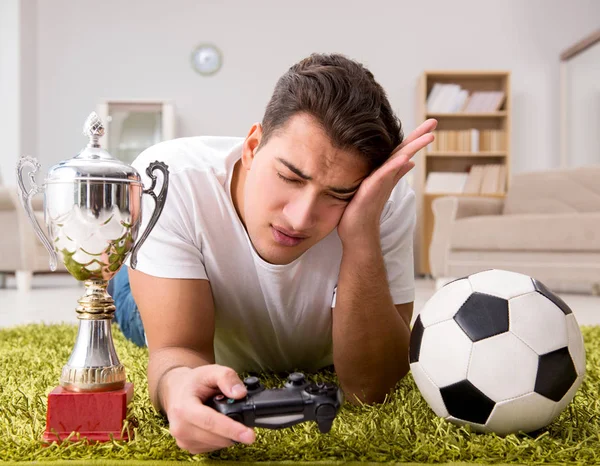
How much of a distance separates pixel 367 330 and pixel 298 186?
1.02 ft

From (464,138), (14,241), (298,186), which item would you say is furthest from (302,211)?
(464,138)

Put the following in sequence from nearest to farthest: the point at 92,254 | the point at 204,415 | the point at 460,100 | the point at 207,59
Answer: the point at 204,415
the point at 92,254
the point at 460,100
the point at 207,59

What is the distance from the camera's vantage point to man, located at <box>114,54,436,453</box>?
38.9 inches

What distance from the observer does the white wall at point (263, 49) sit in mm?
5871

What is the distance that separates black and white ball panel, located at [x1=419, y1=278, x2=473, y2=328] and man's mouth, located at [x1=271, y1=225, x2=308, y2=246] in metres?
0.24

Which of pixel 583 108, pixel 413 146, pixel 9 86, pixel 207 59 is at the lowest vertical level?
pixel 413 146

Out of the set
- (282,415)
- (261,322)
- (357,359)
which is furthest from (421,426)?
(261,322)

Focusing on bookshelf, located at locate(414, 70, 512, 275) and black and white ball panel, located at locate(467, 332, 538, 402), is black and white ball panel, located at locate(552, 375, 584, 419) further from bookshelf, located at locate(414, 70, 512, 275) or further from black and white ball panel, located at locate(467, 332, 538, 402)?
bookshelf, located at locate(414, 70, 512, 275)

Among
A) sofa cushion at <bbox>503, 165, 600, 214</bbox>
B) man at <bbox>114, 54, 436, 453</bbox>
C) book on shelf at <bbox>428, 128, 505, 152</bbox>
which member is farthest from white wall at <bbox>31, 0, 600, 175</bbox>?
man at <bbox>114, 54, 436, 453</bbox>

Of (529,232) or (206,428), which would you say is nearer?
(206,428)

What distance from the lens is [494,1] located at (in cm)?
595

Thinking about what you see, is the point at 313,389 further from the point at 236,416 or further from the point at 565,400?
the point at 565,400

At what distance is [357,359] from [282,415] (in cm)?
40

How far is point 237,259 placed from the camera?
119 centimetres
